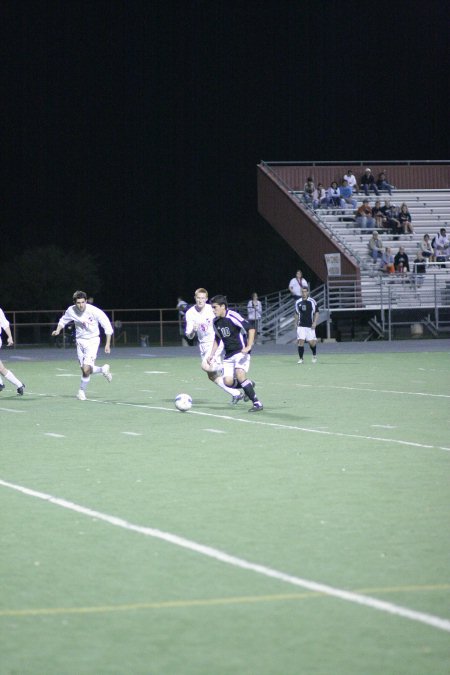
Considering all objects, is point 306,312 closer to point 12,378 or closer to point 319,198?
point 12,378

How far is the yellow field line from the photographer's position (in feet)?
21.5

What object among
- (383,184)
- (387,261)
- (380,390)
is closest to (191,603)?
(380,390)

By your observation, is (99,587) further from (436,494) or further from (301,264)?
(301,264)

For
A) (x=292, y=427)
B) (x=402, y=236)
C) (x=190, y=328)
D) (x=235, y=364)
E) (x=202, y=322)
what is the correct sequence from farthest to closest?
(x=402, y=236)
(x=202, y=322)
(x=190, y=328)
(x=235, y=364)
(x=292, y=427)

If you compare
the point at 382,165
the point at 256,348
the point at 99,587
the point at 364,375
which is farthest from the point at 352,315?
the point at 99,587

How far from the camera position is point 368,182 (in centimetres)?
5391

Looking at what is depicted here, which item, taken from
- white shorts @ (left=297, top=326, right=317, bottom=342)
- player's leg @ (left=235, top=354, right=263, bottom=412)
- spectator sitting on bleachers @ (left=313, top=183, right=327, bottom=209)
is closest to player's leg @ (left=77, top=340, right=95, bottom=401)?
player's leg @ (left=235, top=354, right=263, bottom=412)

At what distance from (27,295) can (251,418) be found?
66.5 meters

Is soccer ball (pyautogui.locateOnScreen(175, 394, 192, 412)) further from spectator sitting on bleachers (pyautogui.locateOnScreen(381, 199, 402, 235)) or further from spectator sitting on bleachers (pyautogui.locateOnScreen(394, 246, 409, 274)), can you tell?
spectator sitting on bleachers (pyautogui.locateOnScreen(381, 199, 402, 235))

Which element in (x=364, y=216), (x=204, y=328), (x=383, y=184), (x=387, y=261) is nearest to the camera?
(x=204, y=328)

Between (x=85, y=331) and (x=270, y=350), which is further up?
(x=85, y=331)

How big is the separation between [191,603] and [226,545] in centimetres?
158

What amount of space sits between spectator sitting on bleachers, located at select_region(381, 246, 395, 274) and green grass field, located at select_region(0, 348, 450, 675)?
30.2 m

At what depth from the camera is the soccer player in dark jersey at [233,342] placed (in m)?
18.6
